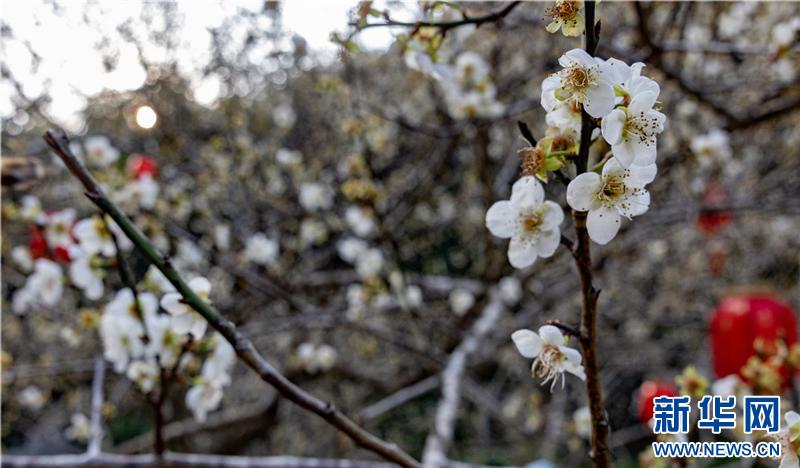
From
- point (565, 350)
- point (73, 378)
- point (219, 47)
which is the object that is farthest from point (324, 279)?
point (565, 350)

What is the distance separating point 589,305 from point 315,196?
2.59 metres

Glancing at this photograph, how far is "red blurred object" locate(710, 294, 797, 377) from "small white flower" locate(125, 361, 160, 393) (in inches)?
72.0

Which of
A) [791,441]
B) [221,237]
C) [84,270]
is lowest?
[791,441]

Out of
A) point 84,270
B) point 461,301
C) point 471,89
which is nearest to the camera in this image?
point 84,270

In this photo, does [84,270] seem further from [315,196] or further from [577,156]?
[315,196]

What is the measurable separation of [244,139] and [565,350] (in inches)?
109

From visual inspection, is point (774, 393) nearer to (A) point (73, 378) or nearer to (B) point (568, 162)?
(B) point (568, 162)

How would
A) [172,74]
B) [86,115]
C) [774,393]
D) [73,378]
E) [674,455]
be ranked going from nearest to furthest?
1. [674,455]
2. [774,393]
3. [172,74]
4. [73,378]
5. [86,115]

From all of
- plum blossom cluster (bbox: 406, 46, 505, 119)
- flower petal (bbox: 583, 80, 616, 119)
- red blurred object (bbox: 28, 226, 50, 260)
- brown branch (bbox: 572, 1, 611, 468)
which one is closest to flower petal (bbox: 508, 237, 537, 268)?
brown branch (bbox: 572, 1, 611, 468)

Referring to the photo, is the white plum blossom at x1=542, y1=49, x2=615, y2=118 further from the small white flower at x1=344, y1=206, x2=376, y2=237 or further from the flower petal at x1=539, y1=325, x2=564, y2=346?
the small white flower at x1=344, y1=206, x2=376, y2=237

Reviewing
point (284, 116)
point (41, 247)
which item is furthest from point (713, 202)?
point (41, 247)

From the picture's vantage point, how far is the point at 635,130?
0.58 m

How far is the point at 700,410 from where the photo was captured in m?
0.86

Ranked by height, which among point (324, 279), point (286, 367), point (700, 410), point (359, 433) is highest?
point (324, 279)
